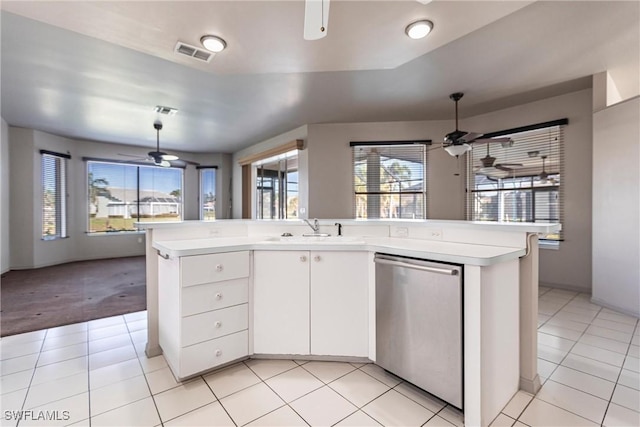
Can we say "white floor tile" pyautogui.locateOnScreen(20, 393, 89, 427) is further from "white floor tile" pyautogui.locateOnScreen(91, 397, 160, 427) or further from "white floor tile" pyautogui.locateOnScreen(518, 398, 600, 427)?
"white floor tile" pyautogui.locateOnScreen(518, 398, 600, 427)

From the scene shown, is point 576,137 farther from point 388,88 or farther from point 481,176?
point 388,88

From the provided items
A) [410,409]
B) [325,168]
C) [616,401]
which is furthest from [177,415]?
[325,168]

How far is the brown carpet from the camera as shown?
2971 mm

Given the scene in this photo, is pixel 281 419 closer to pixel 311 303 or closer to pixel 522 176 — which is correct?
pixel 311 303

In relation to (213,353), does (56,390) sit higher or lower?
lower

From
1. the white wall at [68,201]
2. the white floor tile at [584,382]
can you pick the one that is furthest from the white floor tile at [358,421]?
the white wall at [68,201]

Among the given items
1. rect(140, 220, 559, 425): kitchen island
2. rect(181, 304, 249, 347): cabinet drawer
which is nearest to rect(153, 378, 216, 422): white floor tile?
→ rect(140, 220, 559, 425): kitchen island

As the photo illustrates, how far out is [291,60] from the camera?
2500mm

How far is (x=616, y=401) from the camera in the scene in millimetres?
1665

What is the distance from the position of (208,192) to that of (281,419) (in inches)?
282

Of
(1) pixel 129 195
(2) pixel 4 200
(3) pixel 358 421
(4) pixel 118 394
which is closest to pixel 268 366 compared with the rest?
(3) pixel 358 421

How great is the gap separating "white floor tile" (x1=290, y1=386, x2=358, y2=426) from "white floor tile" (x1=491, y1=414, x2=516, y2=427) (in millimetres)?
737

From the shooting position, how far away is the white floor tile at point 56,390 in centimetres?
168

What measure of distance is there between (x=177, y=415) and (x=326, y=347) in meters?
0.96
